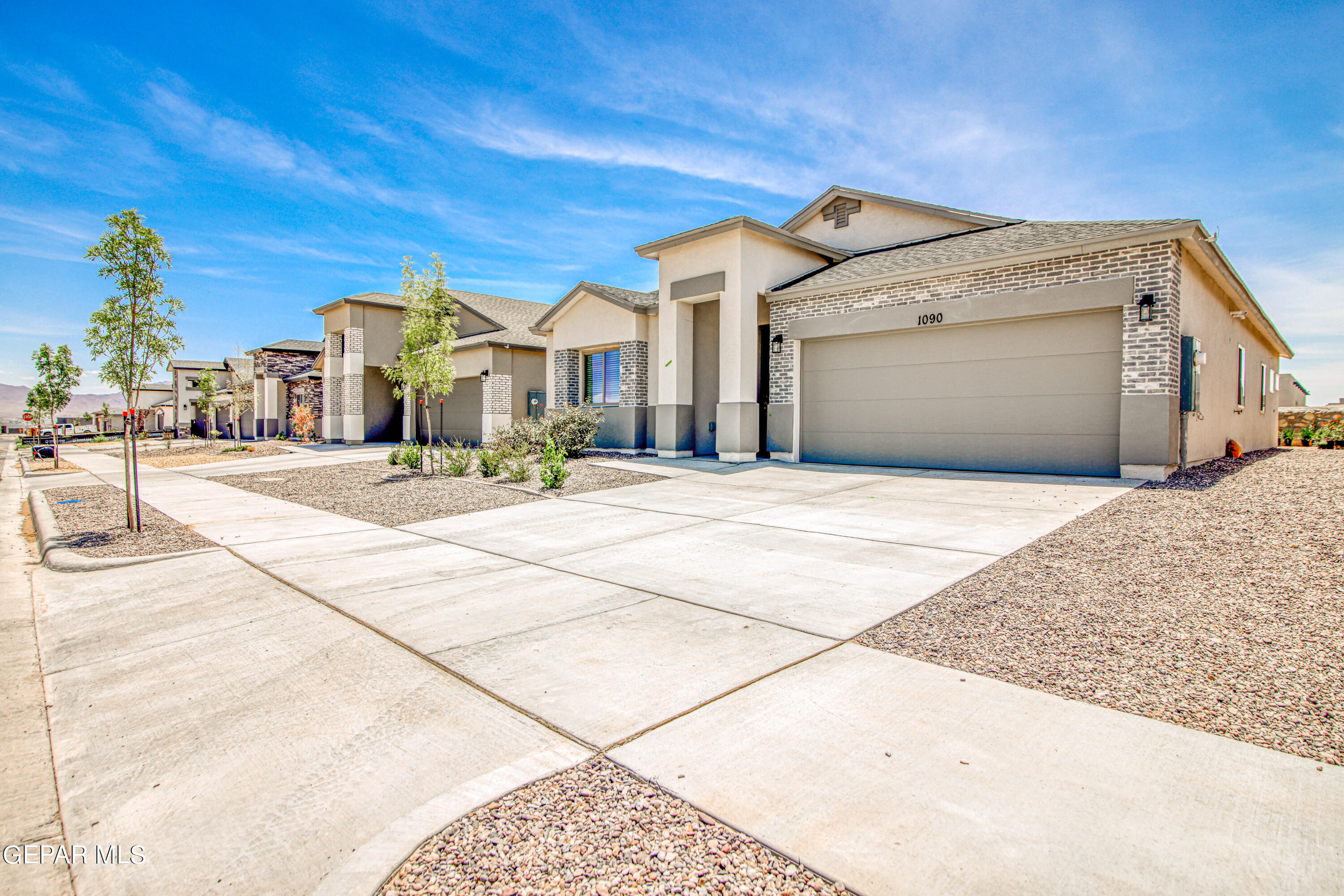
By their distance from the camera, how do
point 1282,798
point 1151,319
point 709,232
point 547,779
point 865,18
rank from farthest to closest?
point 709,232 → point 865,18 → point 1151,319 → point 547,779 → point 1282,798

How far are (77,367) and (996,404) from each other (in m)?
45.3

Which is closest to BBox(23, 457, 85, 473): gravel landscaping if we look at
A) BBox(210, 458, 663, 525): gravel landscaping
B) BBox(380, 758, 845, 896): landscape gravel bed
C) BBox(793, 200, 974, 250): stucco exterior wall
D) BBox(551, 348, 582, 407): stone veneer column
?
BBox(210, 458, 663, 525): gravel landscaping

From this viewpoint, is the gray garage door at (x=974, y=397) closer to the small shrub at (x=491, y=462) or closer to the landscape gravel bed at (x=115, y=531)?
the small shrub at (x=491, y=462)

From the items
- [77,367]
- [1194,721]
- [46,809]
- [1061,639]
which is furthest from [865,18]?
[77,367]

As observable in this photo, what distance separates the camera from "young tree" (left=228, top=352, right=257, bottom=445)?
96.5ft

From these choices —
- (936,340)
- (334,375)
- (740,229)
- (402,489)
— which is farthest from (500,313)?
(936,340)

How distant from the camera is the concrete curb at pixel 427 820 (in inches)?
→ 74.0

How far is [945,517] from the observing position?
7.25 meters

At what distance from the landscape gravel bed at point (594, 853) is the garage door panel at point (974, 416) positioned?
1067 centimetres

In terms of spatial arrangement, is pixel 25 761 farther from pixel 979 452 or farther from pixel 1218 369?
pixel 1218 369

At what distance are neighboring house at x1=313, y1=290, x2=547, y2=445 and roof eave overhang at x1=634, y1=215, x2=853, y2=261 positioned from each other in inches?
327

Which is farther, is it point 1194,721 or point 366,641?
point 366,641

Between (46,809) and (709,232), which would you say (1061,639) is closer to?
(46,809)

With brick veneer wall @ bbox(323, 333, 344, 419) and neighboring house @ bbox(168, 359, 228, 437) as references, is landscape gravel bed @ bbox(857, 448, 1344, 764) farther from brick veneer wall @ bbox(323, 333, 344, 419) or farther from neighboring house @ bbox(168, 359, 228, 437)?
neighboring house @ bbox(168, 359, 228, 437)
